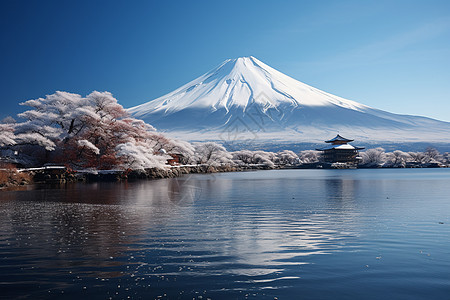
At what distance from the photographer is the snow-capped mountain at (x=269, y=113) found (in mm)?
103688

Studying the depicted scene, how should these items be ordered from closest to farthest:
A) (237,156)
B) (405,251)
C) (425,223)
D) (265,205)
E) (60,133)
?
(405,251) → (425,223) → (265,205) → (60,133) → (237,156)

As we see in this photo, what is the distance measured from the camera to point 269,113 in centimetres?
10238

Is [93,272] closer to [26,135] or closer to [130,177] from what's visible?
[26,135]

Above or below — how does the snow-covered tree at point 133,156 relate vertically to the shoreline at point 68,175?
above

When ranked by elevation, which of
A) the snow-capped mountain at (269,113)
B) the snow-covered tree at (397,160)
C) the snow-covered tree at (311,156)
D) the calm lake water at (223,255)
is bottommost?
the calm lake water at (223,255)

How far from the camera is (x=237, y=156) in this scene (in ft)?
171

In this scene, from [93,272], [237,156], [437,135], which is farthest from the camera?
[437,135]

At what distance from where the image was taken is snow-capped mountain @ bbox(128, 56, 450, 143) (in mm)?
103688

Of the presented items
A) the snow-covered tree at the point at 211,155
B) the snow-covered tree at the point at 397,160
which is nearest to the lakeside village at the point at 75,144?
the snow-covered tree at the point at 211,155

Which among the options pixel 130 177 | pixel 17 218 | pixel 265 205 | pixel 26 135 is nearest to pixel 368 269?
pixel 265 205

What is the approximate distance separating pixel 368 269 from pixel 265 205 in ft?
20.3

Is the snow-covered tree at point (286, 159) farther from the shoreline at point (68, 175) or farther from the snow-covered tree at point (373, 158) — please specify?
the shoreline at point (68, 175)

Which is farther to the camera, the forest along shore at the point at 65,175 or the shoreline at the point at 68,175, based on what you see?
the shoreline at the point at 68,175

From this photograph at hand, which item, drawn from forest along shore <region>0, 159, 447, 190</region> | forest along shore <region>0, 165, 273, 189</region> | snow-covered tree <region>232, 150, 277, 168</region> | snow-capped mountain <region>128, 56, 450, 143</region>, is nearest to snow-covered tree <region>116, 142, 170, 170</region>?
forest along shore <region>0, 159, 447, 190</region>
